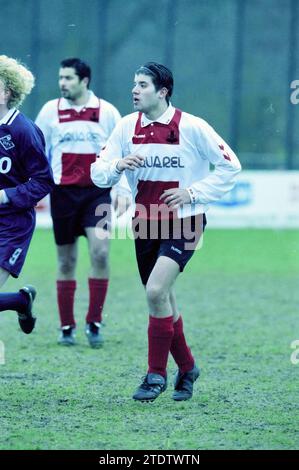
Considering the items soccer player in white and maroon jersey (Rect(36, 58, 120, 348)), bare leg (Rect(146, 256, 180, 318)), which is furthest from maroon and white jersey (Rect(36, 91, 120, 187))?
bare leg (Rect(146, 256, 180, 318))

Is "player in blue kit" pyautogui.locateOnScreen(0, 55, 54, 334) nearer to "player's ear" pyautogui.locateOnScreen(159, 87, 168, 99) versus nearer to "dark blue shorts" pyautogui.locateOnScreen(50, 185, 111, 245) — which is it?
"player's ear" pyautogui.locateOnScreen(159, 87, 168, 99)

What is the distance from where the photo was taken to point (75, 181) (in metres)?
8.54

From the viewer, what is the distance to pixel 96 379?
6887 millimetres

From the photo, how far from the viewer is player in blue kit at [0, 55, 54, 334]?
6.06 m

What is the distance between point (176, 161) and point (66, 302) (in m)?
2.55

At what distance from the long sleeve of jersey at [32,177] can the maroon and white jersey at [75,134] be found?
7.83 ft

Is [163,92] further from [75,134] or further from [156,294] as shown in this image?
[75,134]

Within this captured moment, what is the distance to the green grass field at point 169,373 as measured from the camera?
5312 mm

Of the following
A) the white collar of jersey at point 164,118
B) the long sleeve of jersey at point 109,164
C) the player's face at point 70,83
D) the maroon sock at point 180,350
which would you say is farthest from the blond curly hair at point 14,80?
the player's face at point 70,83

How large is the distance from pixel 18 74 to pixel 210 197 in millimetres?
1292

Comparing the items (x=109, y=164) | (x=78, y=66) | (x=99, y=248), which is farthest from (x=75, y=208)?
(x=109, y=164)
